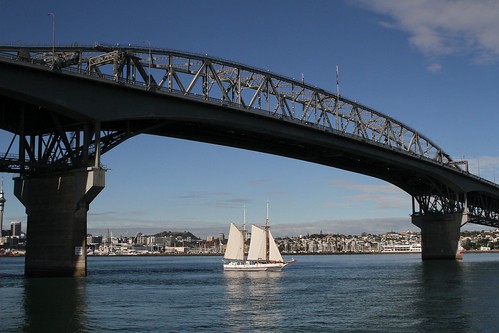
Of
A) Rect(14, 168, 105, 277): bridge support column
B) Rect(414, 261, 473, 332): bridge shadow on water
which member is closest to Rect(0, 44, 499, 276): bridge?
Rect(14, 168, 105, 277): bridge support column

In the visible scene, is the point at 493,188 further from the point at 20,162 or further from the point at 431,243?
the point at 20,162

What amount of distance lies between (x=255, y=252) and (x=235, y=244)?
17.1ft

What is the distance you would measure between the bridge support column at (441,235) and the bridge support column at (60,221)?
86.9m

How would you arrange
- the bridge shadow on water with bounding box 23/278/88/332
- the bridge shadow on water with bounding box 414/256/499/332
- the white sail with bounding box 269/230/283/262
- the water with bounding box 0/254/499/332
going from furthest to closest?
1. the white sail with bounding box 269/230/283/262
2. the bridge shadow on water with bounding box 414/256/499/332
3. the water with bounding box 0/254/499/332
4. the bridge shadow on water with bounding box 23/278/88/332

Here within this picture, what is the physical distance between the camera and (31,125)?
7069cm

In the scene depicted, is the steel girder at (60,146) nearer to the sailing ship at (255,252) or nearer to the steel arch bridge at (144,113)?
the steel arch bridge at (144,113)

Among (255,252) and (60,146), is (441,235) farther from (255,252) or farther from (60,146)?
(60,146)

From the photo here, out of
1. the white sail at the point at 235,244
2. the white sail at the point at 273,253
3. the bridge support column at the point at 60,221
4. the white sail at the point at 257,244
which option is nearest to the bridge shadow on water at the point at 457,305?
the bridge support column at the point at 60,221

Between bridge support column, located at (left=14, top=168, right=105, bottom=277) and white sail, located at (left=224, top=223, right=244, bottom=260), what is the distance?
49290 millimetres

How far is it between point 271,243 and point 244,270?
22.7 feet

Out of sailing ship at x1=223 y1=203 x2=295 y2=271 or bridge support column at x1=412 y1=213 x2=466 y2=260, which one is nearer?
sailing ship at x1=223 y1=203 x2=295 y2=271

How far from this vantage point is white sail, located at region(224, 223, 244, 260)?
11247cm

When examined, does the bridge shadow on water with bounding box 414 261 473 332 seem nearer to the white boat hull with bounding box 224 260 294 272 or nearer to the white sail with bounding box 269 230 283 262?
the white boat hull with bounding box 224 260 294 272

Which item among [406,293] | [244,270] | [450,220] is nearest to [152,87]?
[406,293]
